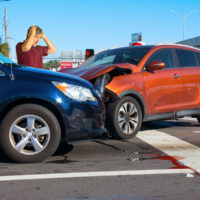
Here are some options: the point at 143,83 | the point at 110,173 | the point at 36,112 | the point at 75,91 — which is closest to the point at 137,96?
the point at 143,83

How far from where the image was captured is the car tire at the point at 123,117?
6.29 m

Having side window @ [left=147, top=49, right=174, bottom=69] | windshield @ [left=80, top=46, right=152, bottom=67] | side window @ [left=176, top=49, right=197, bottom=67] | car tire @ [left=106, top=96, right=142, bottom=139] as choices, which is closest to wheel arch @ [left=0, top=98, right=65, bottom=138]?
car tire @ [left=106, top=96, right=142, bottom=139]

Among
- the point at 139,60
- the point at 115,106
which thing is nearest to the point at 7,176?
the point at 115,106

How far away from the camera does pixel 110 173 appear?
4.28 meters

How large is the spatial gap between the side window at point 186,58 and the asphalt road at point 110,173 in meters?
1.94

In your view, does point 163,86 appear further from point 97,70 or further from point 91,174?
point 91,174

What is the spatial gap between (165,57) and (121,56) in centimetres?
84

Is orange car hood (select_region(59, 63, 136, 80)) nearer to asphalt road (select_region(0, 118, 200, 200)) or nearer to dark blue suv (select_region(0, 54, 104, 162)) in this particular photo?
asphalt road (select_region(0, 118, 200, 200))

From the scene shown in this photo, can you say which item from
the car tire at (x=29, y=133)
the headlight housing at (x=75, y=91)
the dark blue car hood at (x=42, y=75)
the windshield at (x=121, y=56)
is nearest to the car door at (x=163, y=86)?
the windshield at (x=121, y=56)

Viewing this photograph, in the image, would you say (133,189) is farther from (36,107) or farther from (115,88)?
(115,88)

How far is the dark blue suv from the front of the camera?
4.63m

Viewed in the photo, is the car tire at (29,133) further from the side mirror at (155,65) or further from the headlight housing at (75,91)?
the side mirror at (155,65)

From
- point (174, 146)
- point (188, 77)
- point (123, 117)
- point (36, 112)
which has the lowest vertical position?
point (174, 146)

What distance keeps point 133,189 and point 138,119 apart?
3.00 metres
